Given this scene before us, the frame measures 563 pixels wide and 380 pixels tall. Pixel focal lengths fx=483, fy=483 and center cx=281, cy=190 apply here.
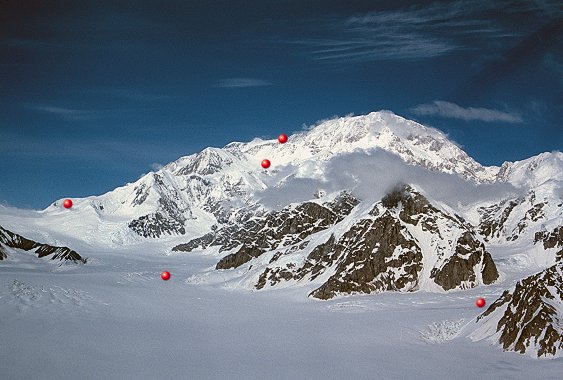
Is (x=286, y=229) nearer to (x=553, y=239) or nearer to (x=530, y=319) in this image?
(x=553, y=239)

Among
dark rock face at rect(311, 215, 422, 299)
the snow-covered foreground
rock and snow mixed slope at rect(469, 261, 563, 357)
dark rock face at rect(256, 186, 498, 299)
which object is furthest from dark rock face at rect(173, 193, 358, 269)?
rock and snow mixed slope at rect(469, 261, 563, 357)

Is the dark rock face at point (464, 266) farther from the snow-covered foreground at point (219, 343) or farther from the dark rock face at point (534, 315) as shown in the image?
the dark rock face at point (534, 315)

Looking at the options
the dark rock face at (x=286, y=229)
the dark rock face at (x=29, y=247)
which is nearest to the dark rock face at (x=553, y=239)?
the dark rock face at (x=286, y=229)

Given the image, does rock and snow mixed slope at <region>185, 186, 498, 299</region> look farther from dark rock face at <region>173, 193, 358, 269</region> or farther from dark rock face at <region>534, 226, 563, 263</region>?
dark rock face at <region>534, 226, 563, 263</region>

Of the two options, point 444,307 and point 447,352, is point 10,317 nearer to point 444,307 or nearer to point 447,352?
point 447,352

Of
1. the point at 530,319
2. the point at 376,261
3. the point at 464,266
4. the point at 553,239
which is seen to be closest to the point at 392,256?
the point at 376,261

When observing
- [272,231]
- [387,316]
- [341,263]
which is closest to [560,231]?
[341,263]
